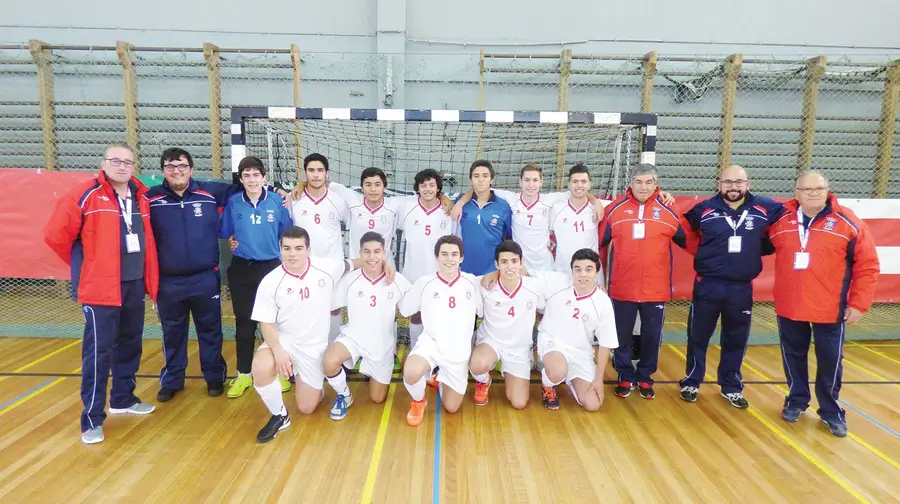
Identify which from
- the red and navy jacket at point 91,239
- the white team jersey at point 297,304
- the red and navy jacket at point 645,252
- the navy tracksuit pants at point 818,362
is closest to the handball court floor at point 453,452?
the navy tracksuit pants at point 818,362

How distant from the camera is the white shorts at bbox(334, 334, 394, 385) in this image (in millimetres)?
3721

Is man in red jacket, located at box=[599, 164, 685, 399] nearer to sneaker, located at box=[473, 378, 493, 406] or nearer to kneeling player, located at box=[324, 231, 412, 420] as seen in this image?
sneaker, located at box=[473, 378, 493, 406]

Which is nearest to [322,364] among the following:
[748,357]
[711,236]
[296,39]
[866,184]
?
[711,236]

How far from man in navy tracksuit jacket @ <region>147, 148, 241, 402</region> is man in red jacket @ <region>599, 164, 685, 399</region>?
3.31 meters

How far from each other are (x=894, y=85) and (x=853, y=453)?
271 inches

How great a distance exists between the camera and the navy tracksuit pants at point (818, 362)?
347cm

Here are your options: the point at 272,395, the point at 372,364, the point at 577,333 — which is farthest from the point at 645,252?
the point at 272,395

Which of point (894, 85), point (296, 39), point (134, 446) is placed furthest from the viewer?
point (296, 39)

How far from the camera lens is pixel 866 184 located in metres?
7.78

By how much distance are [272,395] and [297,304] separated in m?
0.66

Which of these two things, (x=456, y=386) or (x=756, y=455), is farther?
(x=456, y=386)

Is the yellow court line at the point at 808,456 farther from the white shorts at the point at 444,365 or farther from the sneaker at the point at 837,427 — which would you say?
the white shorts at the point at 444,365

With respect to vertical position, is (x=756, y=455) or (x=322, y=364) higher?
(x=322, y=364)

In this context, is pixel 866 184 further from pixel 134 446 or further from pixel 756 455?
pixel 134 446
